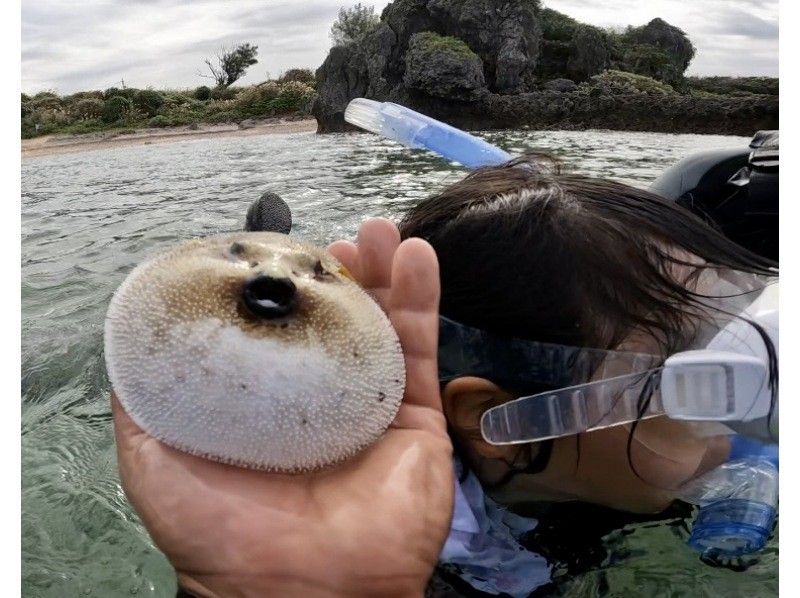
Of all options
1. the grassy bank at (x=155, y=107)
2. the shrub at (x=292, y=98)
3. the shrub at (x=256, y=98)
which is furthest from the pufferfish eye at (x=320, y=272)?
the shrub at (x=292, y=98)

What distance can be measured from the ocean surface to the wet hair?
0.69 m

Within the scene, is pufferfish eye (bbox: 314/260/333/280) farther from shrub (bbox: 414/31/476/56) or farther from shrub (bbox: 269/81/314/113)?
shrub (bbox: 269/81/314/113)

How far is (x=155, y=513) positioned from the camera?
45.1 inches

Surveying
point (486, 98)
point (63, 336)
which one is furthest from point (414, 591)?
point (486, 98)

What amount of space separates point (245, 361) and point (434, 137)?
1540 millimetres

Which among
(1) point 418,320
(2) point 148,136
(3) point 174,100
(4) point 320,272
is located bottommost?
(1) point 418,320

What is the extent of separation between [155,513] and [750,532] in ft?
4.07

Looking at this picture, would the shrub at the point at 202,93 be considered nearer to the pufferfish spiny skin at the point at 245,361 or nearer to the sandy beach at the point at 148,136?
the sandy beach at the point at 148,136

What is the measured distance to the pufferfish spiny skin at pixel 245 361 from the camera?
1054 millimetres

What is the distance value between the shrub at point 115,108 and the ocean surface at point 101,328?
17.9m

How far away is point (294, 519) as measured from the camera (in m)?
1.13

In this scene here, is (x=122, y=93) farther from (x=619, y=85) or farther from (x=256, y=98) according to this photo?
(x=619, y=85)

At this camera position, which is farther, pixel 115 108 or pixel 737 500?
pixel 115 108

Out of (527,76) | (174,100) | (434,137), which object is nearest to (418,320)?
(434,137)
